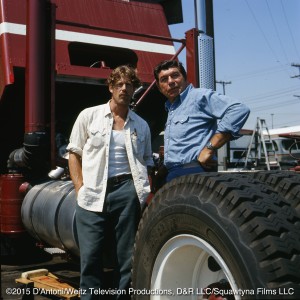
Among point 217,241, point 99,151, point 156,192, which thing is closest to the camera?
point 217,241

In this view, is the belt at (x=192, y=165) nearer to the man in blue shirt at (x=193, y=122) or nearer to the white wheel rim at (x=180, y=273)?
the man in blue shirt at (x=193, y=122)

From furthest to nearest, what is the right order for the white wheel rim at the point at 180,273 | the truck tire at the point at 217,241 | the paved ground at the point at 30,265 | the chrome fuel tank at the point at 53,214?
the paved ground at the point at 30,265, the chrome fuel tank at the point at 53,214, the white wheel rim at the point at 180,273, the truck tire at the point at 217,241

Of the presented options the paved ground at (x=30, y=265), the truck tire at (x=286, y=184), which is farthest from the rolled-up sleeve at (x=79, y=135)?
the paved ground at (x=30, y=265)

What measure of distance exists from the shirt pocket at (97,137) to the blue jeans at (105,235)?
28 centimetres

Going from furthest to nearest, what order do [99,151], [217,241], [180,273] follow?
[99,151] < [180,273] < [217,241]

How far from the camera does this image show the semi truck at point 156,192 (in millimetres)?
1769

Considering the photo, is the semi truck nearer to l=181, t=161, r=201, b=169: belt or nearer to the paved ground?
the paved ground

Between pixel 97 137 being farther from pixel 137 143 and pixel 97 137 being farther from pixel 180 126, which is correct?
pixel 180 126

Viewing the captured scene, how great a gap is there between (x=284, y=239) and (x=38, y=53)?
2877mm

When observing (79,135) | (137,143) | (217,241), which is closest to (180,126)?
(137,143)

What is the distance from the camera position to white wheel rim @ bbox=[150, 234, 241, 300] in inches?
87.3

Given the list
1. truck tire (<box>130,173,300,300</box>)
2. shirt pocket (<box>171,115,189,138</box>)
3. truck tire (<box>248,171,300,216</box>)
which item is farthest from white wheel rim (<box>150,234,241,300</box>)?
shirt pocket (<box>171,115,189,138</box>)

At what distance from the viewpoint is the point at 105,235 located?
9.48ft

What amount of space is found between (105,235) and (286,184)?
123cm
